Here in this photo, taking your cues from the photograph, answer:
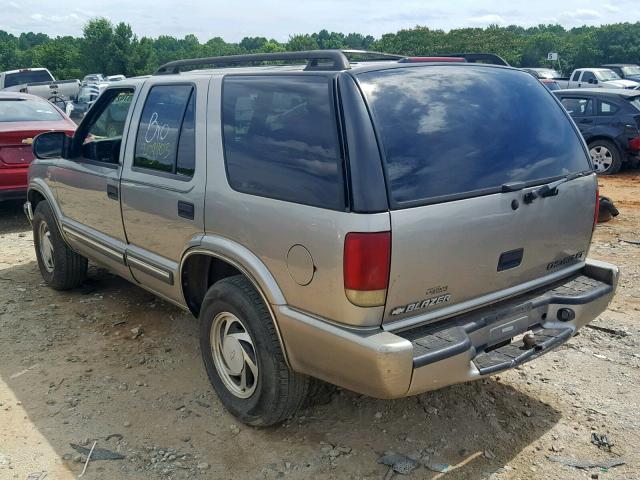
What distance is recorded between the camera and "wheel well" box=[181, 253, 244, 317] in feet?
11.7

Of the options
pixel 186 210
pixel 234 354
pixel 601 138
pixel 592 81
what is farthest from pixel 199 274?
pixel 592 81

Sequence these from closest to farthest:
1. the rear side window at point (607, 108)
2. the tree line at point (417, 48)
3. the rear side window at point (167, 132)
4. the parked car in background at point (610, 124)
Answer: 1. the rear side window at point (167, 132)
2. the parked car in background at point (610, 124)
3. the rear side window at point (607, 108)
4. the tree line at point (417, 48)

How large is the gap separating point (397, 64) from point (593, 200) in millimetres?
1371

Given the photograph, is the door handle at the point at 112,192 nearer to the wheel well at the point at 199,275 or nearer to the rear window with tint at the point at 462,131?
the wheel well at the point at 199,275

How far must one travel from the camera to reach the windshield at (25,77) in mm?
21953

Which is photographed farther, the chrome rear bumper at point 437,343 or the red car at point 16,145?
the red car at point 16,145

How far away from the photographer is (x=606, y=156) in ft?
39.9

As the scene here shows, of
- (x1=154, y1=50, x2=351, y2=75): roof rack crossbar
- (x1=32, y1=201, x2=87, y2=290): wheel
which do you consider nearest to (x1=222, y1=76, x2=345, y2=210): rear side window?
(x1=154, y1=50, x2=351, y2=75): roof rack crossbar

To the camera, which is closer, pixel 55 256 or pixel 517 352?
pixel 517 352

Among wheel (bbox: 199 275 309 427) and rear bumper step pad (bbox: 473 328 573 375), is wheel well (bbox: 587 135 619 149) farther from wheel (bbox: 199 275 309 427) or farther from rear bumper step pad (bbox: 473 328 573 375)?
wheel (bbox: 199 275 309 427)

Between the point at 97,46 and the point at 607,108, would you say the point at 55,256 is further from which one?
the point at 97,46

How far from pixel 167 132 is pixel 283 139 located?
1093mm

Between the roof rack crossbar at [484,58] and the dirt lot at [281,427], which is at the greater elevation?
the roof rack crossbar at [484,58]

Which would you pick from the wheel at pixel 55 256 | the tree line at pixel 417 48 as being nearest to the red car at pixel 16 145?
the wheel at pixel 55 256
